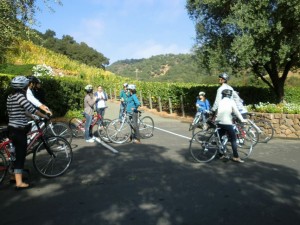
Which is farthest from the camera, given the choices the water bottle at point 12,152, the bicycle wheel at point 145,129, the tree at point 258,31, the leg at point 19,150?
the tree at point 258,31

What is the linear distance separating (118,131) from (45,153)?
4581 millimetres

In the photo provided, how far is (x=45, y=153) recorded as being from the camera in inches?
281

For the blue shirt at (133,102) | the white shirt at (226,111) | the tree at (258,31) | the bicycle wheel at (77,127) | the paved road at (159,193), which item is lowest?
the paved road at (159,193)

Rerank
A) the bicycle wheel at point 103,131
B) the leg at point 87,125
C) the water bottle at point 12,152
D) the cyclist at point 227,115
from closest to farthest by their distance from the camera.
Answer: the water bottle at point 12,152, the cyclist at point 227,115, the leg at point 87,125, the bicycle wheel at point 103,131

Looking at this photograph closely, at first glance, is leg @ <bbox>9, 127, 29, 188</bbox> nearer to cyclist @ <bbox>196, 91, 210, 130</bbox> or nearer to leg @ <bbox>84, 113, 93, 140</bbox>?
leg @ <bbox>84, 113, 93, 140</bbox>

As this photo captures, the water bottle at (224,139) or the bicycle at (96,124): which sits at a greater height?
the bicycle at (96,124)

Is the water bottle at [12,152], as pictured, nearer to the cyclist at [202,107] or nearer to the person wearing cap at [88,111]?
the person wearing cap at [88,111]

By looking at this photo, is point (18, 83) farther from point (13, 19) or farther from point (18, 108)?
point (13, 19)

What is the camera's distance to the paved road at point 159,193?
5043 mm

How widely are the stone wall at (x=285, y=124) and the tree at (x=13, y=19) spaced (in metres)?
8.60

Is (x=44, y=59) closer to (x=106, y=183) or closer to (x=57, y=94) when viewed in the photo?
(x=57, y=94)

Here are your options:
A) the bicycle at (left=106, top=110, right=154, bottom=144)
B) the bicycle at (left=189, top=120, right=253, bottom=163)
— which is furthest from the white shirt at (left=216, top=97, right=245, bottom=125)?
the bicycle at (left=106, top=110, right=154, bottom=144)

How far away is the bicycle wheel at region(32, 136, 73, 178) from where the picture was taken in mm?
7109

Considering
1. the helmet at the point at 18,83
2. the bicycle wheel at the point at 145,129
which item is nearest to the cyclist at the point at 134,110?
the bicycle wheel at the point at 145,129
